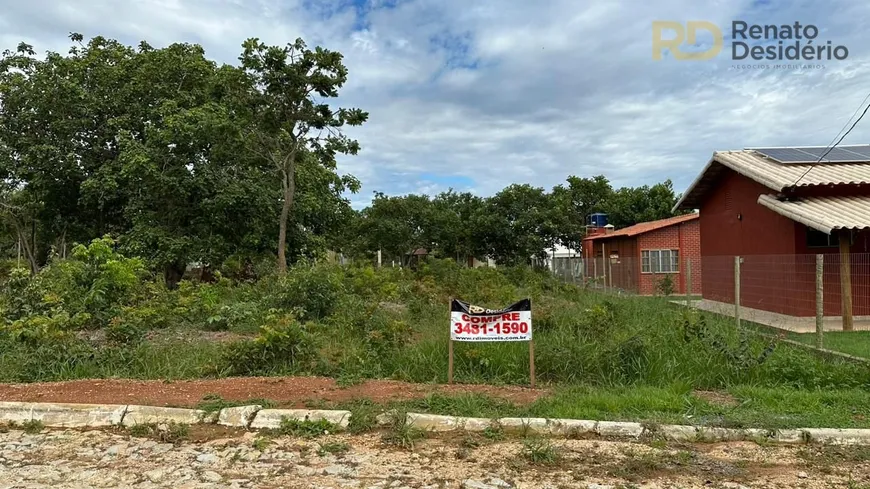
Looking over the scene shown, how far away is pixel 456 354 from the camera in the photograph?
715 cm

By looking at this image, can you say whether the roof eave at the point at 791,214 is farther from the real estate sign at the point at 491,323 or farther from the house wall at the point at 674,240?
the house wall at the point at 674,240

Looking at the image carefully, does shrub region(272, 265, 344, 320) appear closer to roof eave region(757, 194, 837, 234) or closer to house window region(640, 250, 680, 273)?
roof eave region(757, 194, 837, 234)

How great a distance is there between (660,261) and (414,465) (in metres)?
23.0

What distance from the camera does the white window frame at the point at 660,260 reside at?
25.0 m

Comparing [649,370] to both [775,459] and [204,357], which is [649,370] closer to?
[775,459]

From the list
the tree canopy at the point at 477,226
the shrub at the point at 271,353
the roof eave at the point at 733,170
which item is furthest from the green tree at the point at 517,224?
the shrub at the point at 271,353

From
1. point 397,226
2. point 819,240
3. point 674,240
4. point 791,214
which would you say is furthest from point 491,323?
point 397,226

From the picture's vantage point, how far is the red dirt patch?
19.8 feet

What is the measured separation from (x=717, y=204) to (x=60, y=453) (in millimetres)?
16989

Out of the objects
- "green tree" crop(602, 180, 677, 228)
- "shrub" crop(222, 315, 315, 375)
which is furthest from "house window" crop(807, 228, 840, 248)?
"green tree" crop(602, 180, 677, 228)

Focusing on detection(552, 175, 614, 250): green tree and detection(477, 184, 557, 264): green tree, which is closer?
detection(477, 184, 557, 264): green tree

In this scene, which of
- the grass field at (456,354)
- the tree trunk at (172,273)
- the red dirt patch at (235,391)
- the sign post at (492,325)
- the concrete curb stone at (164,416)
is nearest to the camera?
the concrete curb stone at (164,416)

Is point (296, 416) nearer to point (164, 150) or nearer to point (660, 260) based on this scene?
point (164, 150)

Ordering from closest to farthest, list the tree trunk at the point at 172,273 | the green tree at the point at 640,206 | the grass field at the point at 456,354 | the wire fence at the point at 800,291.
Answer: the grass field at the point at 456,354 → the wire fence at the point at 800,291 → the tree trunk at the point at 172,273 → the green tree at the point at 640,206
